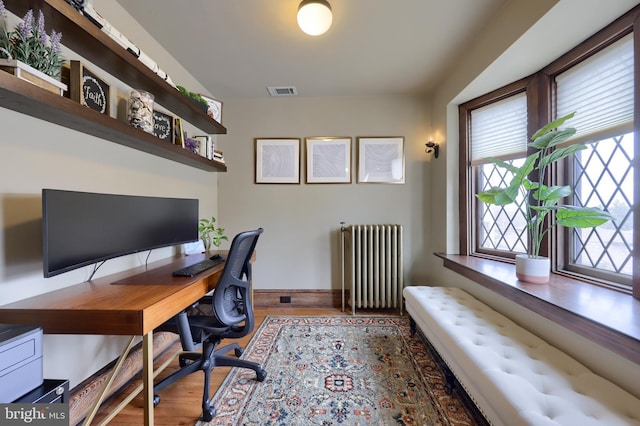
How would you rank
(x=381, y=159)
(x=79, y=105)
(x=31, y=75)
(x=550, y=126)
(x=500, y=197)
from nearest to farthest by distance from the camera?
1. (x=31, y=75)
2. (x=79, y=105)
3. (x=550, y=126)
4. (x=500, y=197)
5. (x=381, y=159)

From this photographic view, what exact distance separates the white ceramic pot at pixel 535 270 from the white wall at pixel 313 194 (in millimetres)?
1283

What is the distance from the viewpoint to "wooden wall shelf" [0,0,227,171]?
946 millimetres

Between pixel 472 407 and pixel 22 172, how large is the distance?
2.58 metres

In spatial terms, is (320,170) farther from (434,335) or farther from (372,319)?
(434,335)

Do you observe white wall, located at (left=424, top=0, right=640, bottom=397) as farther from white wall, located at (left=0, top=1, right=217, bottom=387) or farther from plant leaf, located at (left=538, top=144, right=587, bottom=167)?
white wall, located at (left=0, top=1, right=217, bottom=387)

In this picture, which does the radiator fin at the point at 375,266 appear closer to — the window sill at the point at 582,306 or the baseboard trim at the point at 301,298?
the baseboard trim at the point at 301,298

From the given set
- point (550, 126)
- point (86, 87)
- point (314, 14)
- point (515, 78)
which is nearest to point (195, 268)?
point (86, 87)

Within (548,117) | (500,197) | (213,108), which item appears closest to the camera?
(500,197)

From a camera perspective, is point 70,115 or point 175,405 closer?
point 70,115

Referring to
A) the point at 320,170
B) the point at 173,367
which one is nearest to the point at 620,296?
the point at 320,170

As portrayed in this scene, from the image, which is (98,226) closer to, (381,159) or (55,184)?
(55,184)

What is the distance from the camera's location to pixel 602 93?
1.37m

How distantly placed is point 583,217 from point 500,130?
1.15m

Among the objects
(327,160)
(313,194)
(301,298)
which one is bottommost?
(301,298)
